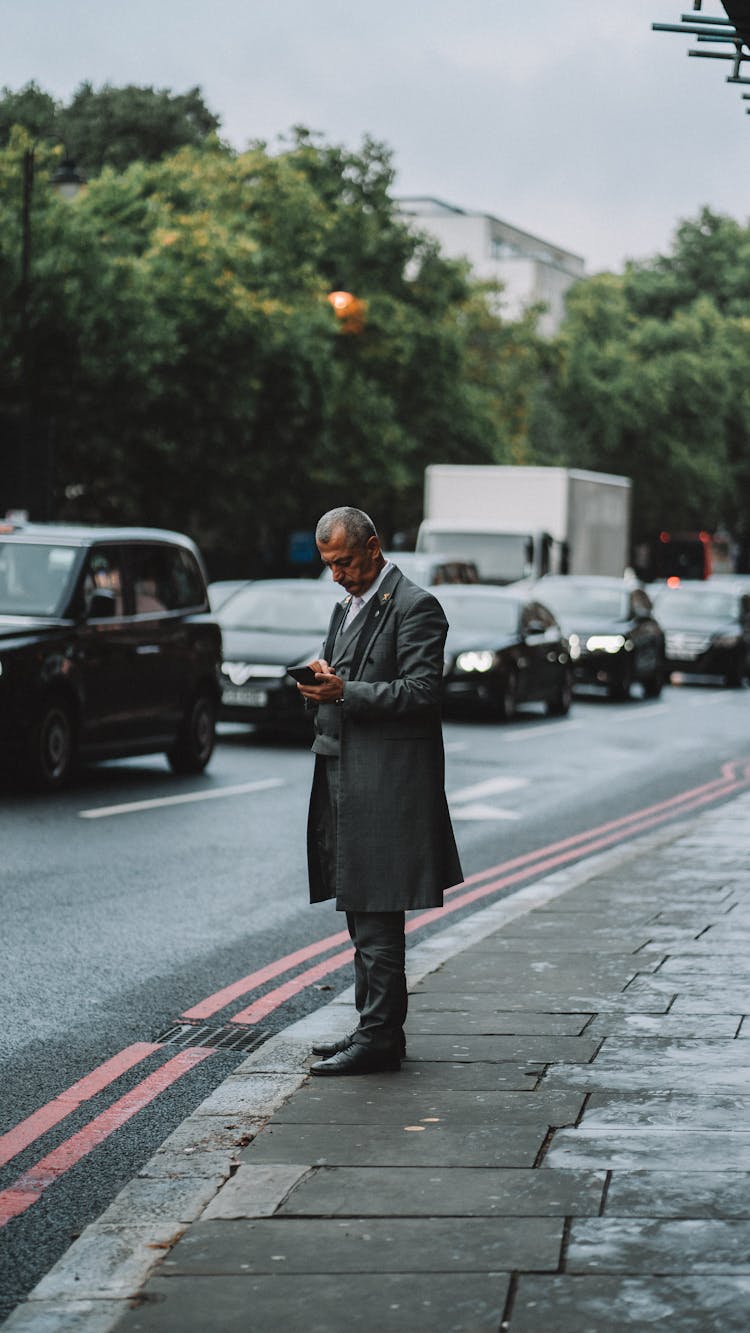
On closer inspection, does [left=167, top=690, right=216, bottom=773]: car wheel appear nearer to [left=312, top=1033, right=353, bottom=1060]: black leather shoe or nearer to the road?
the road

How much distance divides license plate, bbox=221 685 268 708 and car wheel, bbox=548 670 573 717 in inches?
258

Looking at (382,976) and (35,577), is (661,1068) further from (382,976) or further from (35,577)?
(35,577)

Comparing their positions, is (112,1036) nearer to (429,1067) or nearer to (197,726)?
(429,1067)

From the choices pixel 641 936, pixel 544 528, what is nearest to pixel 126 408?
pixel 544 528

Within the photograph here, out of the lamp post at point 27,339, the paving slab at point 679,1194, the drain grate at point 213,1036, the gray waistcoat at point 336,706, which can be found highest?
the lamp post at point 27,339

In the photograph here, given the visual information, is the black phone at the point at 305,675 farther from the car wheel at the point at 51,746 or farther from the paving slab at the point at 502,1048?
the car wheel at the point at 51,746

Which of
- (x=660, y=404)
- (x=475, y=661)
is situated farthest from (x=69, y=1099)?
(x=660, y=404)

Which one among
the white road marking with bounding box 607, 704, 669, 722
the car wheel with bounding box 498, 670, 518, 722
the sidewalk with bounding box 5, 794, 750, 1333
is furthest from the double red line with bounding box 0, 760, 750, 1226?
the white road marking with bounding box 607, 704, 669, 722

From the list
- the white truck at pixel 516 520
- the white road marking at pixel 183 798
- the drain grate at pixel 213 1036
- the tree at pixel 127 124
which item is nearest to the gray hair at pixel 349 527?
the drain grate at pixel 213 1036

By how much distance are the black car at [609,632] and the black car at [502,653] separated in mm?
3007

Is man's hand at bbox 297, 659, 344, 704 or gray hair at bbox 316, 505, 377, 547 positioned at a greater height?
gray hair at bbox 316, 505, 377, 547

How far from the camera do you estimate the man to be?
601cm

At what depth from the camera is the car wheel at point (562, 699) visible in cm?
2519

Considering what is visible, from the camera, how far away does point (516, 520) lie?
34.8 m
